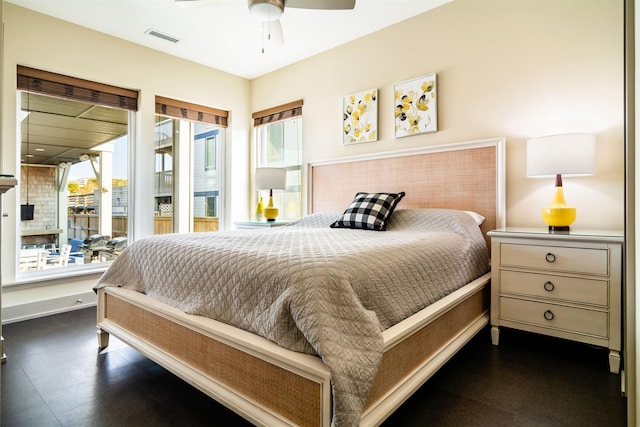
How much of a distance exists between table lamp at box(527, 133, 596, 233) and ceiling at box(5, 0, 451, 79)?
160cm

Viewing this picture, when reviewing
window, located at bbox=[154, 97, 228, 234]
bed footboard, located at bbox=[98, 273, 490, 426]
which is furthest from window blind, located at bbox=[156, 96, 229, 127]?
bed footboard, located at bbox=[98, 273, 490, 426]

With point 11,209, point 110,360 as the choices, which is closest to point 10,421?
point 110,360

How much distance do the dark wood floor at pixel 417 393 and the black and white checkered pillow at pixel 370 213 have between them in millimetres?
1022

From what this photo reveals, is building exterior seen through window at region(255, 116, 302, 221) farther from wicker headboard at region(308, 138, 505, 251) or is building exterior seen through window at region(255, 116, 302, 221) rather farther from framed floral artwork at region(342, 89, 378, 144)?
framed floral artwork at region(342, 89, 378, 144)

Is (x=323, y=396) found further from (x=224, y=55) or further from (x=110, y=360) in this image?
(x=224, y=55)

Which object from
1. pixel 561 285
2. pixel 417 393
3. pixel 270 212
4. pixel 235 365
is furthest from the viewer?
pixel 270 212

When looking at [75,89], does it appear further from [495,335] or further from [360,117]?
[495,335]

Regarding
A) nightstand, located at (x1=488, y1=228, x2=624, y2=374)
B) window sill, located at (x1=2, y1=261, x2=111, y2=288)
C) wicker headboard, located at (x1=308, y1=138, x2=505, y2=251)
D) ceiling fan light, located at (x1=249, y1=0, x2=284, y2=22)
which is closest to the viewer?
nightstand, located at (x1=488, y1=228, x2=624, y2=374)

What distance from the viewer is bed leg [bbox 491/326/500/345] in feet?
7.55

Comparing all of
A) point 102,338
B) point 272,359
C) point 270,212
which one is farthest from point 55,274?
point 272,359

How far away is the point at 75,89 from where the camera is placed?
3307 mm

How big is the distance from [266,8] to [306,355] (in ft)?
6.82

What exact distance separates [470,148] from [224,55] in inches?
110

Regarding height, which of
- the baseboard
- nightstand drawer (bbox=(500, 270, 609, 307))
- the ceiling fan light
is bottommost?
the baseboard
